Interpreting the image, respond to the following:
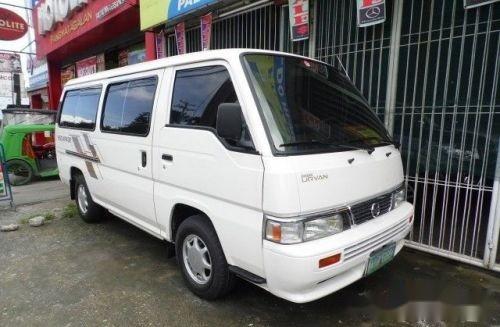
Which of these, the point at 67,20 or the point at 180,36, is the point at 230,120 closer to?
the point at 180,36

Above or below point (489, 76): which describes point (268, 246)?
below

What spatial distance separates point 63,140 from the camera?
5684mm

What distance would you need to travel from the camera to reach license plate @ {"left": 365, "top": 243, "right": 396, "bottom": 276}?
9.34 feet

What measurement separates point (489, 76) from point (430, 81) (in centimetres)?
57

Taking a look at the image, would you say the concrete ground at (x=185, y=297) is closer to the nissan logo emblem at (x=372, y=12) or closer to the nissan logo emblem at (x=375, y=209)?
the nissan logo emblem at (x=375, y=209)

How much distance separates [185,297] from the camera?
11.0ft

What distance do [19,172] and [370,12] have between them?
28.8 ft

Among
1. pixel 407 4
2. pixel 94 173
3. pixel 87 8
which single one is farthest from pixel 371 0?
pixel 87 8

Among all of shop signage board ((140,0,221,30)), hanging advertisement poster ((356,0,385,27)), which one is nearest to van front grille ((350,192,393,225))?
hanging advertisement poster ((356,0,385,27))

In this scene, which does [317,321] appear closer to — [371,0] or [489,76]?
[489,76]

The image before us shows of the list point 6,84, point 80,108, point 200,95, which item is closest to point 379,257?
point 200,95

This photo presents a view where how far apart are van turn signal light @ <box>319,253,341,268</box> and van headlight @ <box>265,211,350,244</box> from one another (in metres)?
0.15

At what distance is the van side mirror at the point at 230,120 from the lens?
8.47 feet

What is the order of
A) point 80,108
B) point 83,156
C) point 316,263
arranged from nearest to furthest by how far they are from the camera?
1. point 316,263
2. point 83,156
3. point 80,108
